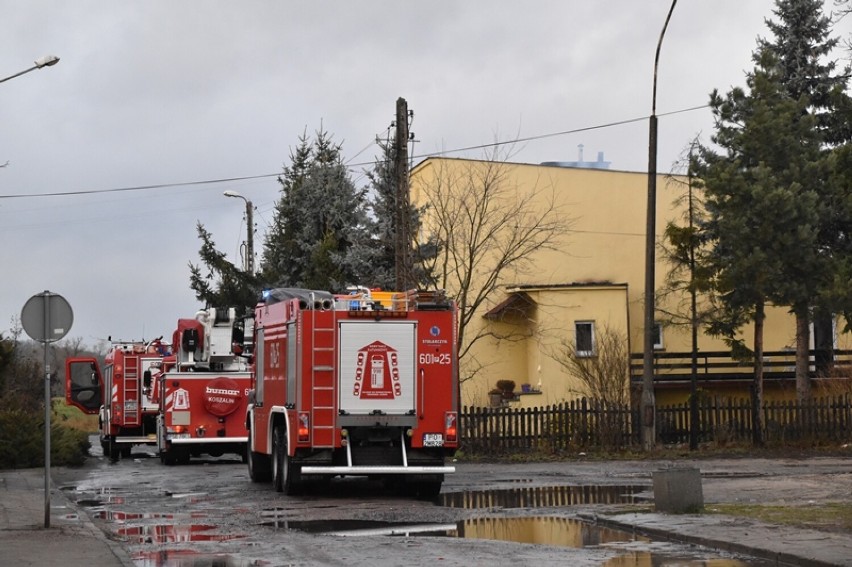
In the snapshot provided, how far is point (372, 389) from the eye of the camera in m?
19.3

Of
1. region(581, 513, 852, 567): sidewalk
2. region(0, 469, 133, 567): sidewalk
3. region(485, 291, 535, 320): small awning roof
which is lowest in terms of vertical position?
region(0, 469, 133, 567): sidewalk

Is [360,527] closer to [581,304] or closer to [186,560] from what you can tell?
[186,560]

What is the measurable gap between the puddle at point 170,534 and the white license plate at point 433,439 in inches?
163

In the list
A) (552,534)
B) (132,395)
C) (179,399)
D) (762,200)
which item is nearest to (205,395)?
(179,399)

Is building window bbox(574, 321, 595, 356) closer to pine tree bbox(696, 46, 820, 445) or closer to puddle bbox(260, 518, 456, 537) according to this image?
pine tree bbox(696, 46, 820, 445)

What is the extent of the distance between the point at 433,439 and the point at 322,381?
6.08ft

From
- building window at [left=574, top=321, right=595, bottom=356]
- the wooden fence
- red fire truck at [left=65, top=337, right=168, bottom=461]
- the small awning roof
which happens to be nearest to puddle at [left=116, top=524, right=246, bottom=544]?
the wooden fence

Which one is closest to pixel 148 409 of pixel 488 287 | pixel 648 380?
pixel 488 287

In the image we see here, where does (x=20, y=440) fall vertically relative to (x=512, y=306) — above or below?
below

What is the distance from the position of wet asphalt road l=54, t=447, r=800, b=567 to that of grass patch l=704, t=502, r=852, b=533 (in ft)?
5.26

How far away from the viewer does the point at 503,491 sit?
20.7 metres

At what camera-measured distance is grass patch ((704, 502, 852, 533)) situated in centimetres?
1416

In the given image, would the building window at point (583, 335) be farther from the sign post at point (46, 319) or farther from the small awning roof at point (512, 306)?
the sign post at point (46, 319)

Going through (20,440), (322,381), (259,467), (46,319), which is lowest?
(259,467)
